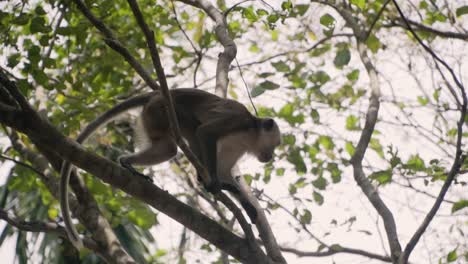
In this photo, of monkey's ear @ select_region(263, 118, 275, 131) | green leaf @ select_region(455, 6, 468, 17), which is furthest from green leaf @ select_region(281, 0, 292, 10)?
green leaf @ select_region(455, 6, 468, 17)

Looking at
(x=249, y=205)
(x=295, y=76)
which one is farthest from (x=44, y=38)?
(x=295, y=76)

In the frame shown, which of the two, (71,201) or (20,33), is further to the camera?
(20,33)

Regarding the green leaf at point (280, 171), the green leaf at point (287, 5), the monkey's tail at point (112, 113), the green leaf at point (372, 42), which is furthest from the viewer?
the green leaf at point (280, 171)

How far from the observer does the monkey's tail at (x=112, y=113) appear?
581 centimetres

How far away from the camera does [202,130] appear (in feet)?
20.4

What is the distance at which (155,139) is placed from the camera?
638 cm

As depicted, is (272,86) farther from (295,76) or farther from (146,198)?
(146,198)

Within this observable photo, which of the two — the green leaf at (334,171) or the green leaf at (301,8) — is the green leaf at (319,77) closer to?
the green leaf at (301,8)

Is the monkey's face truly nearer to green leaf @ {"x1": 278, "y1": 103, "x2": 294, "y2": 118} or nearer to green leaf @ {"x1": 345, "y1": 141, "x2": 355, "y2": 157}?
green leaf @ {"x1": 278, "y1": 103, "x2": 294, "y2": 118}

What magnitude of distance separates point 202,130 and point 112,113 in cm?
93

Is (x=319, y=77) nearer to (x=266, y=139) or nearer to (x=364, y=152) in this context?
(x=266, y=139)

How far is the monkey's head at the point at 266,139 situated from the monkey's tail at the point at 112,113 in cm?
132

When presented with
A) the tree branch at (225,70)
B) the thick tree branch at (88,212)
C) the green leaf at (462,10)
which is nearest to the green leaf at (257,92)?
the tree branch at (225,70)

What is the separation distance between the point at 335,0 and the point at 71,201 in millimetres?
3849
